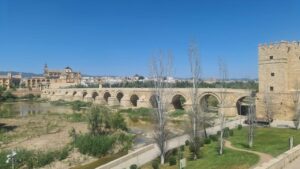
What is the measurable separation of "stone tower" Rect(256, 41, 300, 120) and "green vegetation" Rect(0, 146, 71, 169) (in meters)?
21.0

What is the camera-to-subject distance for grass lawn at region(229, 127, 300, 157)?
19.4 m

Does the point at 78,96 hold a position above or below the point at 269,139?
above

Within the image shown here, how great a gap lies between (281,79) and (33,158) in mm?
25975

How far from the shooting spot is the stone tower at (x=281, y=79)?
32.3 m

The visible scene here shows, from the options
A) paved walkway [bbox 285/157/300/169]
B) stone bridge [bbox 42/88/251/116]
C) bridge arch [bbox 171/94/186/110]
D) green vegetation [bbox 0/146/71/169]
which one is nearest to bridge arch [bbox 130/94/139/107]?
stone bridge [bbox 42/88/251/116]

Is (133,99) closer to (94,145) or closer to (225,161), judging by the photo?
(94,145)

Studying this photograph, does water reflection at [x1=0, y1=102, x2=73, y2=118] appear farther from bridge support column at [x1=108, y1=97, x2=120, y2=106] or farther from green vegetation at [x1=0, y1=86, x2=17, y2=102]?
bridge support column at [x1=108, y1=97, x2=120, y2=106]

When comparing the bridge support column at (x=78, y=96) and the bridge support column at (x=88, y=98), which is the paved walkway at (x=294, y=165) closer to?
the bridge support column at (x=88, y=98)

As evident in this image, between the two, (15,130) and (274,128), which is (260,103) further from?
(15,130)

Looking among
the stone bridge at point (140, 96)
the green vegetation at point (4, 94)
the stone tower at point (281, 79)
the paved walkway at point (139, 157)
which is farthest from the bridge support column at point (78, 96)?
the paved walkway at point (139, 157)

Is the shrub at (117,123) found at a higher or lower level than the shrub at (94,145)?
higher

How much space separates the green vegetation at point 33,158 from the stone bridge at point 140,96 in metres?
8.28

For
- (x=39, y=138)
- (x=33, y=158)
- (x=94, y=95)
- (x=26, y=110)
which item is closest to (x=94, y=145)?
(x=33, y=158)

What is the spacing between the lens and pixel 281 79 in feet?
108
